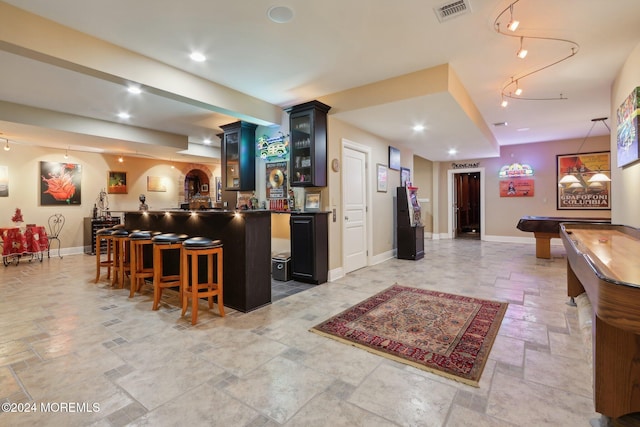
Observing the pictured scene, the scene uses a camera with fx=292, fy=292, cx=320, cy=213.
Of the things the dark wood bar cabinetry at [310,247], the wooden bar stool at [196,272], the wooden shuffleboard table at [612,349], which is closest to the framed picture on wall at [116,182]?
the dark wood bar cabinetry at [310,247]

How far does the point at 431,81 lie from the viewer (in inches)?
147

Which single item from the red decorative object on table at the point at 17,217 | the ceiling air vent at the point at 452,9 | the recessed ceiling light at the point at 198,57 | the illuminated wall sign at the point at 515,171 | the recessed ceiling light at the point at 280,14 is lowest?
the red decorative object on table at the point at 17,217

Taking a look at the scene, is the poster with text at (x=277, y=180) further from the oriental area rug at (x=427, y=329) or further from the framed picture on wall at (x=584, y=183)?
the framed picture on wall at (x=584, y=183)

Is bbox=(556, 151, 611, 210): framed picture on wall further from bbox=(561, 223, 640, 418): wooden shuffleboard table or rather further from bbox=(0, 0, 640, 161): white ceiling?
bbox=(561, 223, 640, 418): wooden shuffleboard table

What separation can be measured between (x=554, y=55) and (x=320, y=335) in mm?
4178

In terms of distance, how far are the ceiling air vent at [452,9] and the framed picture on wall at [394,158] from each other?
12.6 feet

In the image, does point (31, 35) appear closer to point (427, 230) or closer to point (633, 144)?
point (633, 144)

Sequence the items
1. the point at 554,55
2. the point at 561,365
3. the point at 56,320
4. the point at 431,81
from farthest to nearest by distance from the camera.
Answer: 1. the point at 431,81
2. the point at 554,55
3. the point at 56,320
4. the point at 561,365

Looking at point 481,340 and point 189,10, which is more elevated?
point 189,10

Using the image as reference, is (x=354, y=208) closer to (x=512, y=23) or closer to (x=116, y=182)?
(x=512, y=23)

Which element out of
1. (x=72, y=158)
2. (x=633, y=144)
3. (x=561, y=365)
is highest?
(x=72, y=158)

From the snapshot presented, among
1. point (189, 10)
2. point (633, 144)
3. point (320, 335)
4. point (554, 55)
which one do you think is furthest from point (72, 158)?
point (633, 144)

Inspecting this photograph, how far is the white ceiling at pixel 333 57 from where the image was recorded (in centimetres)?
263

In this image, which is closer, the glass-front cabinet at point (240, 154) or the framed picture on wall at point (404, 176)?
the glass-front cabinet at point (240, 154)
